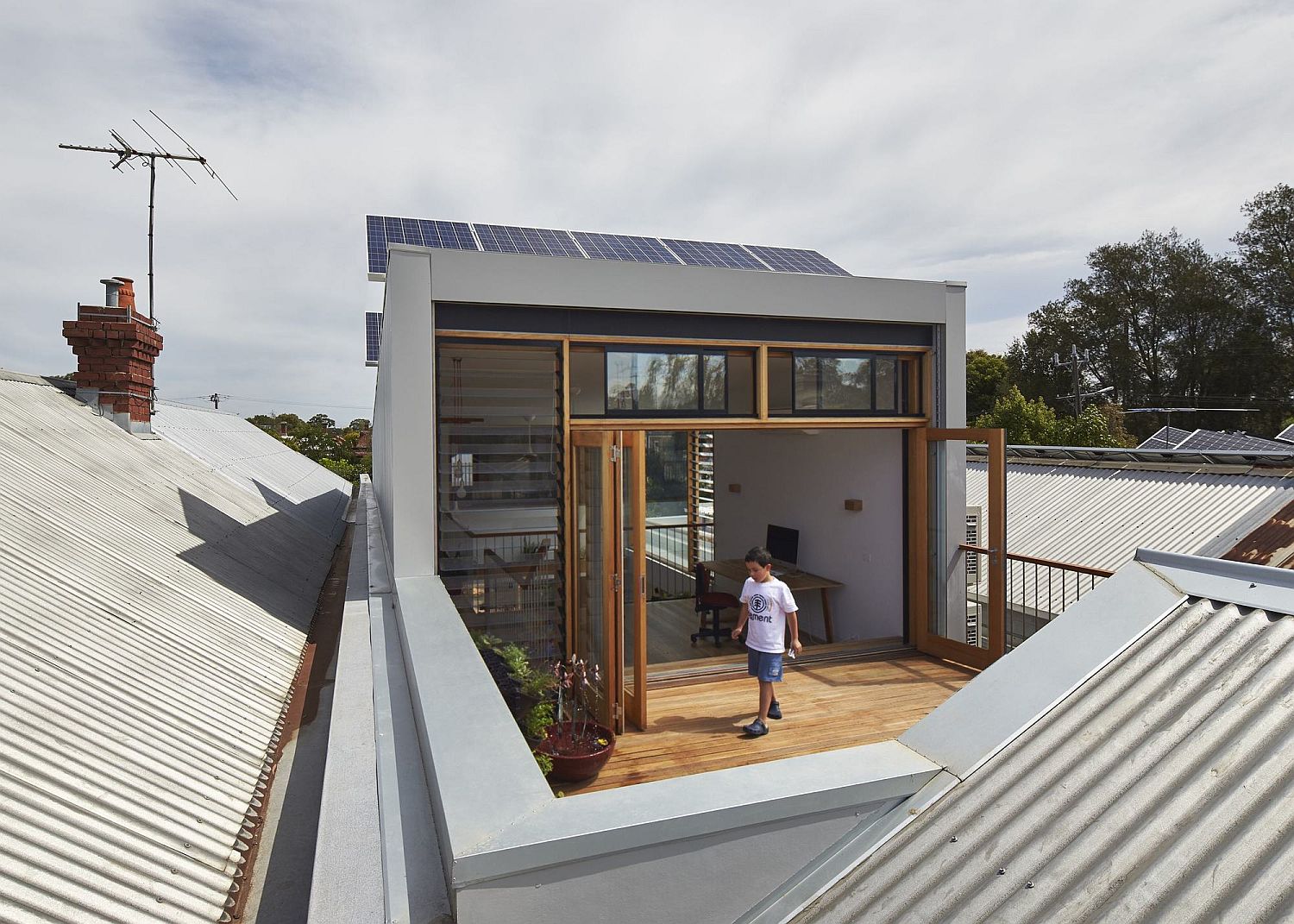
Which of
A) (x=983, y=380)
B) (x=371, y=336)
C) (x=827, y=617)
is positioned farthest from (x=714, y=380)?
(x=983, y=380)

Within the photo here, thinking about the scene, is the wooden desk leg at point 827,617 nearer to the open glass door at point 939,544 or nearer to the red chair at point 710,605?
the red chair at point 710,605

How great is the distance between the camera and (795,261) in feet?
28.8

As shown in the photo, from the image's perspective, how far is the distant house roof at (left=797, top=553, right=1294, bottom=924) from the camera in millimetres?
1549

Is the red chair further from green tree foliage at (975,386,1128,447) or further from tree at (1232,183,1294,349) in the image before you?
tree at (1232,183,1294,349)

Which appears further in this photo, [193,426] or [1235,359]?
[1235,359]

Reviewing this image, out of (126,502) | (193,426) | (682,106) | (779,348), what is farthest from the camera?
(193,426)

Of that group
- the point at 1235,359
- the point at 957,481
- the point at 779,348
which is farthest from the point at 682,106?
the point at 1235,359

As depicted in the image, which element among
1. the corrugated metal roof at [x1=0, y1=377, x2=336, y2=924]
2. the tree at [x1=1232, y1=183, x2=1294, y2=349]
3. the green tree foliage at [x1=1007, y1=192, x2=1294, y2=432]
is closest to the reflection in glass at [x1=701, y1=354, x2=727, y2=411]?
the corrugated metal roof at [x1=0, y1=377, x2=336, y2=924]

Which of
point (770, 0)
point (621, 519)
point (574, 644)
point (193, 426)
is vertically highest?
point (770, 0)

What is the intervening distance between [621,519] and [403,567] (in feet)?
5.07

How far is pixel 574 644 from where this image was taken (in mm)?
5934

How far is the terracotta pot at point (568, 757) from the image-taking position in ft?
14.6

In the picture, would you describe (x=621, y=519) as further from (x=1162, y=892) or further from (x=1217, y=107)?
(x=1217, y=107)

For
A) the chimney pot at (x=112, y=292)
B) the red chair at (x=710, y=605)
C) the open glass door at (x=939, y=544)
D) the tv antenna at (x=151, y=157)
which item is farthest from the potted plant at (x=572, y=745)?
the tv antenna at (x=151, y=157)
